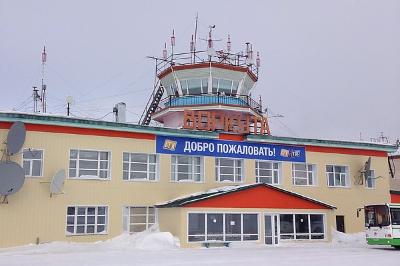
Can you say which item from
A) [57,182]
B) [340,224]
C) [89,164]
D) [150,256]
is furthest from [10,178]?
[340,224]

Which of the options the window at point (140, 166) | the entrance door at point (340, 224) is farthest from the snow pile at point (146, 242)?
the entrance door at point (340, 224)

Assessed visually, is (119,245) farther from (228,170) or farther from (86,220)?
(228,170)

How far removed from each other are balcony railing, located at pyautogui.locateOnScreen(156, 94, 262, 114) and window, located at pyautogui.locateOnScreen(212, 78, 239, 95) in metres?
0.60

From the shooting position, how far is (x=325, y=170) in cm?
3497

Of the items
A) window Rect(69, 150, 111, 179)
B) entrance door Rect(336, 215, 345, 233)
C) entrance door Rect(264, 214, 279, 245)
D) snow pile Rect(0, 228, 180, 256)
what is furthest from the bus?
window Rect(69, 150, 111, 179)

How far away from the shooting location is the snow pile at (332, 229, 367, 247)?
3185 cm

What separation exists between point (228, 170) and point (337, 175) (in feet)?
30.0

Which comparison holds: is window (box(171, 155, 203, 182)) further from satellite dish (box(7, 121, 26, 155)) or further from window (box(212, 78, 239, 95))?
satellite dish (box(7, 121, 26, 155))

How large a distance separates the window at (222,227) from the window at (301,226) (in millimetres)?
2082

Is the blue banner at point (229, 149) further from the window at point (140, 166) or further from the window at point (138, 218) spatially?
the window at point (138, 218)

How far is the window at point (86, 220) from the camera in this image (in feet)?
87.1

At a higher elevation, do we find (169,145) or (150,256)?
(169,145)

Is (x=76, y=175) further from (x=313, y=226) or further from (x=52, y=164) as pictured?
(x=313, y=226)

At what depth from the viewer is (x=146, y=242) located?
26203mm
